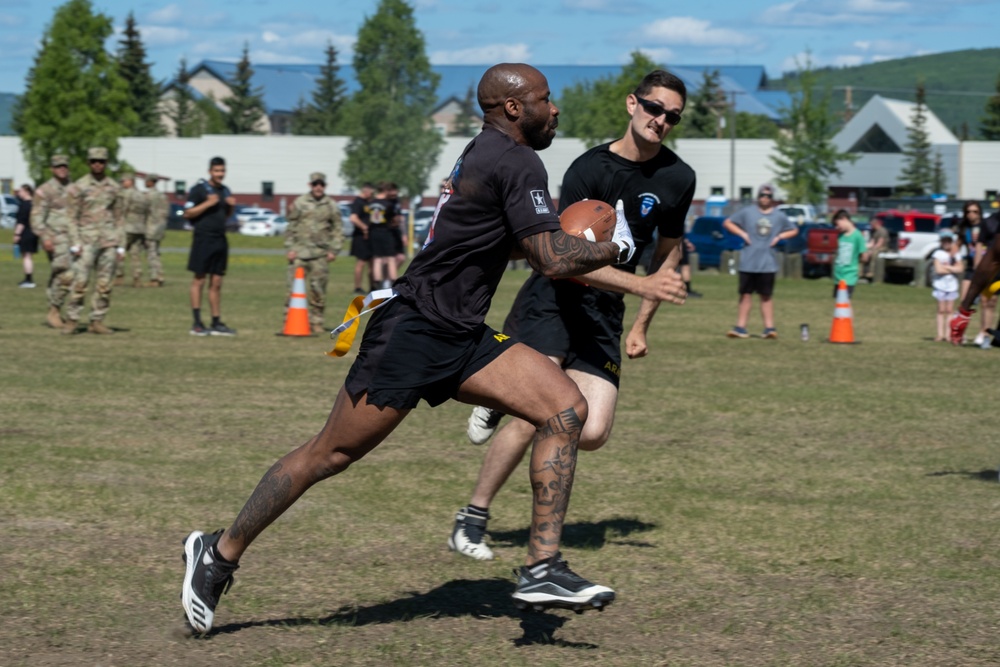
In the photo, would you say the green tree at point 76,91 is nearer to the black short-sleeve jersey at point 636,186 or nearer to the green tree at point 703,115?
the green tree at point 703,115

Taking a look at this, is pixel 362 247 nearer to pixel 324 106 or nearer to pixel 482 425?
pixel 482 425

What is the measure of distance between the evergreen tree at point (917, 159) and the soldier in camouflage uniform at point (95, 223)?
8118 cm

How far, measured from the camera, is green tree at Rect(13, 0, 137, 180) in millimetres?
76250

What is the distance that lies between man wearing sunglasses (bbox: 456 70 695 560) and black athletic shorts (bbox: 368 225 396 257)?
1783cm

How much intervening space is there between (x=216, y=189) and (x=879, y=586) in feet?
42.1

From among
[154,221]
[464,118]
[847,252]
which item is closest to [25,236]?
[154,221]

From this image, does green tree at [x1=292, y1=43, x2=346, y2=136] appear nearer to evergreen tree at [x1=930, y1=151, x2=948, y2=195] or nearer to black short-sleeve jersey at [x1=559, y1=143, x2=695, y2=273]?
evergreen tree at [x1=930, y1=151, x2=948, y2=195]

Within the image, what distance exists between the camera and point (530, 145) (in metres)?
5.30

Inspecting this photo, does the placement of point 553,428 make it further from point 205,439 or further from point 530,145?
point 205,439

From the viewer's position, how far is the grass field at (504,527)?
5383 millimetres

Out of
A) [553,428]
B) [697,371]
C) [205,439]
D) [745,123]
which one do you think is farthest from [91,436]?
[745,123]

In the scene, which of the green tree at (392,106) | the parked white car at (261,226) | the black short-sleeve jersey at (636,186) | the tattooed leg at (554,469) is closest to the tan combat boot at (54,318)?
the black short-sleeve jersey at (636,186)

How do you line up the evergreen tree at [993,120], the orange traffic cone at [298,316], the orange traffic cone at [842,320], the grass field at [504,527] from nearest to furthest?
the grass field at [504,527] → the orange traffic cone at [298,316] → the orange traffic cone at [842,320] → the evergreen tree at [993,120]

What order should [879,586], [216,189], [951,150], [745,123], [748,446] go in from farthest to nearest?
[745,123]
[951,150]
[216,189]
[748,446]
[879,586]
